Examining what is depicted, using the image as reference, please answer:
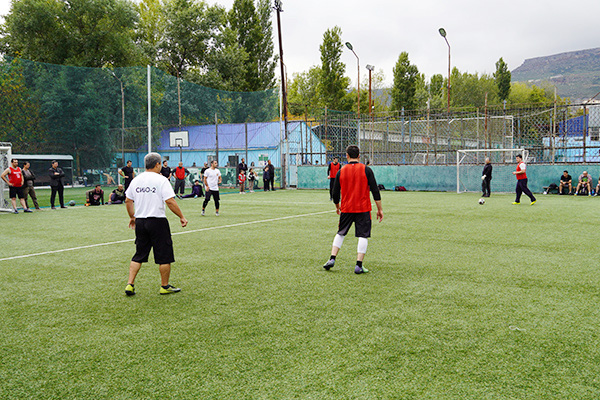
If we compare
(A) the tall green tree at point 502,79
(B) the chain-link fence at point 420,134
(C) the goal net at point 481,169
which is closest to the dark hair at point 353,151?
(C) the goal net at point 481,169

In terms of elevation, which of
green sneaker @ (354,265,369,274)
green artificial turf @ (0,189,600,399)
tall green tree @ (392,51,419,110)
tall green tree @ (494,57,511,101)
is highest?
tall green tree @ (494,57,511,101)

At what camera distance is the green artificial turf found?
347cm

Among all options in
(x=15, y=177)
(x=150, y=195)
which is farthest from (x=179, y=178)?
(x=150, y=195)

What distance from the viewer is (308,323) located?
15.7ft

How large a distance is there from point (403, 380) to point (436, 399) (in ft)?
1.10

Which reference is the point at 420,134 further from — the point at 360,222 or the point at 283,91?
the point at 360,222

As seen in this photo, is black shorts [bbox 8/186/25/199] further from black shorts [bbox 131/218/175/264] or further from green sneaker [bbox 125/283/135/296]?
black shorts [bbox 131/218/175/264]

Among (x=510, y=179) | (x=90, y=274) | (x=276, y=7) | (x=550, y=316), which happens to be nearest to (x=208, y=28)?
Result: (x=276, y=7)

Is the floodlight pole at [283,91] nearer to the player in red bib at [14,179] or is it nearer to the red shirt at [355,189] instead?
the player in red bib at [14,179]

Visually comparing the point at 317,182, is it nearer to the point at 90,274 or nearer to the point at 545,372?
the point at 90,274

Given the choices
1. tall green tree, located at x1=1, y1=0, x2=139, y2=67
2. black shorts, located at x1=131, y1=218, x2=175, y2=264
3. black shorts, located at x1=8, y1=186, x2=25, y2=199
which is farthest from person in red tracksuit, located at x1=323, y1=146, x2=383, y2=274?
tall green tree, located at x1=1, y1=0, x2=139, y2=67

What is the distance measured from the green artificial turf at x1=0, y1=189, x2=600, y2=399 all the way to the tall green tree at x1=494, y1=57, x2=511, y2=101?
232 feet

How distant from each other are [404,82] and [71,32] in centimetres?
3405

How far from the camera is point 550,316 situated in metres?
4.91
